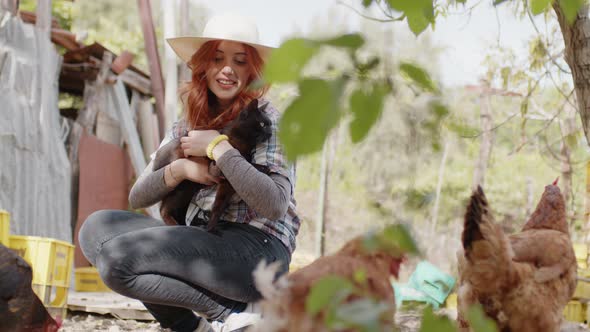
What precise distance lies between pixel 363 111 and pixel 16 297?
257cm

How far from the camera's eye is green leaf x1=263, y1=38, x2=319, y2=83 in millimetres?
772

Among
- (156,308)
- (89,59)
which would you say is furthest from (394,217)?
(89,59)

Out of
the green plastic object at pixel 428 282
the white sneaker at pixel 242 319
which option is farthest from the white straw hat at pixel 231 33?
the green plastic object at pixel 428 282

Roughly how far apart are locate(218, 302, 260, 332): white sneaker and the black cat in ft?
1.24

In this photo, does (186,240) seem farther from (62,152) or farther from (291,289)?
(62,152)

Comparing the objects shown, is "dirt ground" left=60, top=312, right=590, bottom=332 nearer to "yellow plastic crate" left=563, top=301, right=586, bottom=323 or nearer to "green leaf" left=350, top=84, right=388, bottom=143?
"yellow plastic crate" left=563, top=301, right=586, bottom=323

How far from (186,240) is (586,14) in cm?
176

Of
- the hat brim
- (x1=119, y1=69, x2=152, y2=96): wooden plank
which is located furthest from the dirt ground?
(x1=119, y1=69, x2=152, y2=96): wooden plank

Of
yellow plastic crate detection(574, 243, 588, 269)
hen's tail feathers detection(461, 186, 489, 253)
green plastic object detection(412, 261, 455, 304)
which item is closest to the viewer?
hen's tail feathers detection(461, 186, 489, 253)

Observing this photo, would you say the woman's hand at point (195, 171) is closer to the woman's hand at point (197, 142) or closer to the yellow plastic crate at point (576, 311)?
the woman's hand at point (197, 142)

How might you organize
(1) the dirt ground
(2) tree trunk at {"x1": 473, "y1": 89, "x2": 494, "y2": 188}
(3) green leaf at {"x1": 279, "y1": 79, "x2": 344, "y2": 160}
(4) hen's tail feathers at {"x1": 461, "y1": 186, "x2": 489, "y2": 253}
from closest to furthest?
(3) green leaf at {"x1": 279, "y1": 79, "x2": 344, "y2": 160}, (4) hen's tail feathers at {"x1": 461, "y1": 186, "x2": 489, "y2": 253}, (1) the dirt ground, (2) tree trunk at {"x1": 473, "y1": 89, "x2": 494, "y2": 188}

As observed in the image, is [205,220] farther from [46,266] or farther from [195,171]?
[46,266]

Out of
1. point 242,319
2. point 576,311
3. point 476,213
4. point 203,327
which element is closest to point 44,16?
point 203,327

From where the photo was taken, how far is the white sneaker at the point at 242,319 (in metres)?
2.82
